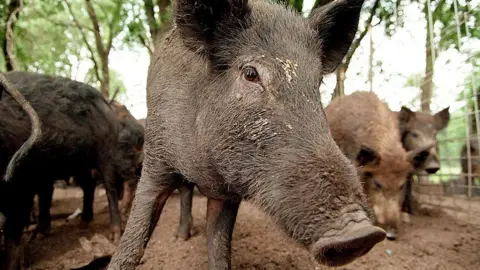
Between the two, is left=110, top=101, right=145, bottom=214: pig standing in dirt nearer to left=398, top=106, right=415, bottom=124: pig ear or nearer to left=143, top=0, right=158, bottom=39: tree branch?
left=143, top=0, right=158, bottom=39: tree branch

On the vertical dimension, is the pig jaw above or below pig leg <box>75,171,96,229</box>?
above

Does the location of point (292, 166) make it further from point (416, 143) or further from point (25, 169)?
point (416, 143)

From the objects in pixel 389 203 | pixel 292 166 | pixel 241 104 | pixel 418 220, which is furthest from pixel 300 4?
pixel 292 166

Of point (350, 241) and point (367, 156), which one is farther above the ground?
point (367, 156)

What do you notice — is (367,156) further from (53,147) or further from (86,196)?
(86,196)

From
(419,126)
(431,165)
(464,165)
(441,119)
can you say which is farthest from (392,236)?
(441,119)

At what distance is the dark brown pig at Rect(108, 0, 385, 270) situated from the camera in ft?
6.74

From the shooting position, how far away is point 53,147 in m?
4.82

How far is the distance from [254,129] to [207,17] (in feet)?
Result: 3.06

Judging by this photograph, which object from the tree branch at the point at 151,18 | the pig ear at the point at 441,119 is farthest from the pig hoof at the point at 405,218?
the tree branch at the point at 151,18

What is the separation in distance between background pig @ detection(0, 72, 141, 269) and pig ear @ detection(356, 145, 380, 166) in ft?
12.2

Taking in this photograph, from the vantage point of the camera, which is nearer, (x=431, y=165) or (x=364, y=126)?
(x=364, y=126)

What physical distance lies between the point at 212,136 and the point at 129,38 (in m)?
9.64

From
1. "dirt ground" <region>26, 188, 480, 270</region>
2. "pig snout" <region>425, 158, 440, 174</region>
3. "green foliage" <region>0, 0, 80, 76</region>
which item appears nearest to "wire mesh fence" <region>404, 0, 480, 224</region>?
"pig snout" <region>425, 158, 440, 174</region>
